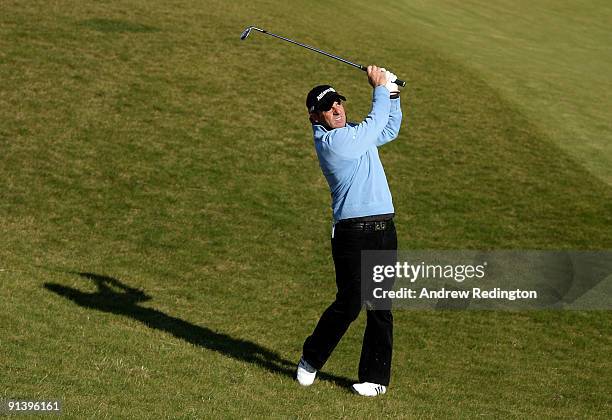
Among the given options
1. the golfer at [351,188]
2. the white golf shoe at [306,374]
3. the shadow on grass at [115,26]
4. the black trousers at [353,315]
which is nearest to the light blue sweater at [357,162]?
the golfer at [351,188]

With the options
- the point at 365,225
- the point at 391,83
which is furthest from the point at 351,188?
the point at 391,83

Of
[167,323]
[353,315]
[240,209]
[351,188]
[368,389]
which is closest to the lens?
[351,188]

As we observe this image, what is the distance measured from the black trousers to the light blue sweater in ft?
0.64

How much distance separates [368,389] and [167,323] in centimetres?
328

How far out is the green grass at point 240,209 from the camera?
8859mm

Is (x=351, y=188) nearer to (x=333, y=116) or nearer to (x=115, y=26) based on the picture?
(x=333, y=116)

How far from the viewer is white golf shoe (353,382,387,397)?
862 centimetres

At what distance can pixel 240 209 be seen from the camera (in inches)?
638

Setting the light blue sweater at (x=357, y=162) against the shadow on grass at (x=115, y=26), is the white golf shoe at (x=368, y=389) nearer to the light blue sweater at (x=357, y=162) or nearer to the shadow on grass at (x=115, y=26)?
the light blue sweater at (x=357, y=162)

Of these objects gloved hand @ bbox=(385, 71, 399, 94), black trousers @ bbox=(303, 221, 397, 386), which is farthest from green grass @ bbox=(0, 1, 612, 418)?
gloved hand @ bbox=(385, 71, 399, 94)

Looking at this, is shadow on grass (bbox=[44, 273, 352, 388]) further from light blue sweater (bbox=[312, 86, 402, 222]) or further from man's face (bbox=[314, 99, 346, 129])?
man's face (bbox=[314, 99, 346, 129])

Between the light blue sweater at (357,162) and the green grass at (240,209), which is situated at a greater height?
the light blue sweater at (357,162)

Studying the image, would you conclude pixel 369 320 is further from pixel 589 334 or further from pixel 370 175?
pixel 589 334

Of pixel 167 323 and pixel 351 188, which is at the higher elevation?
pixel 351 188
